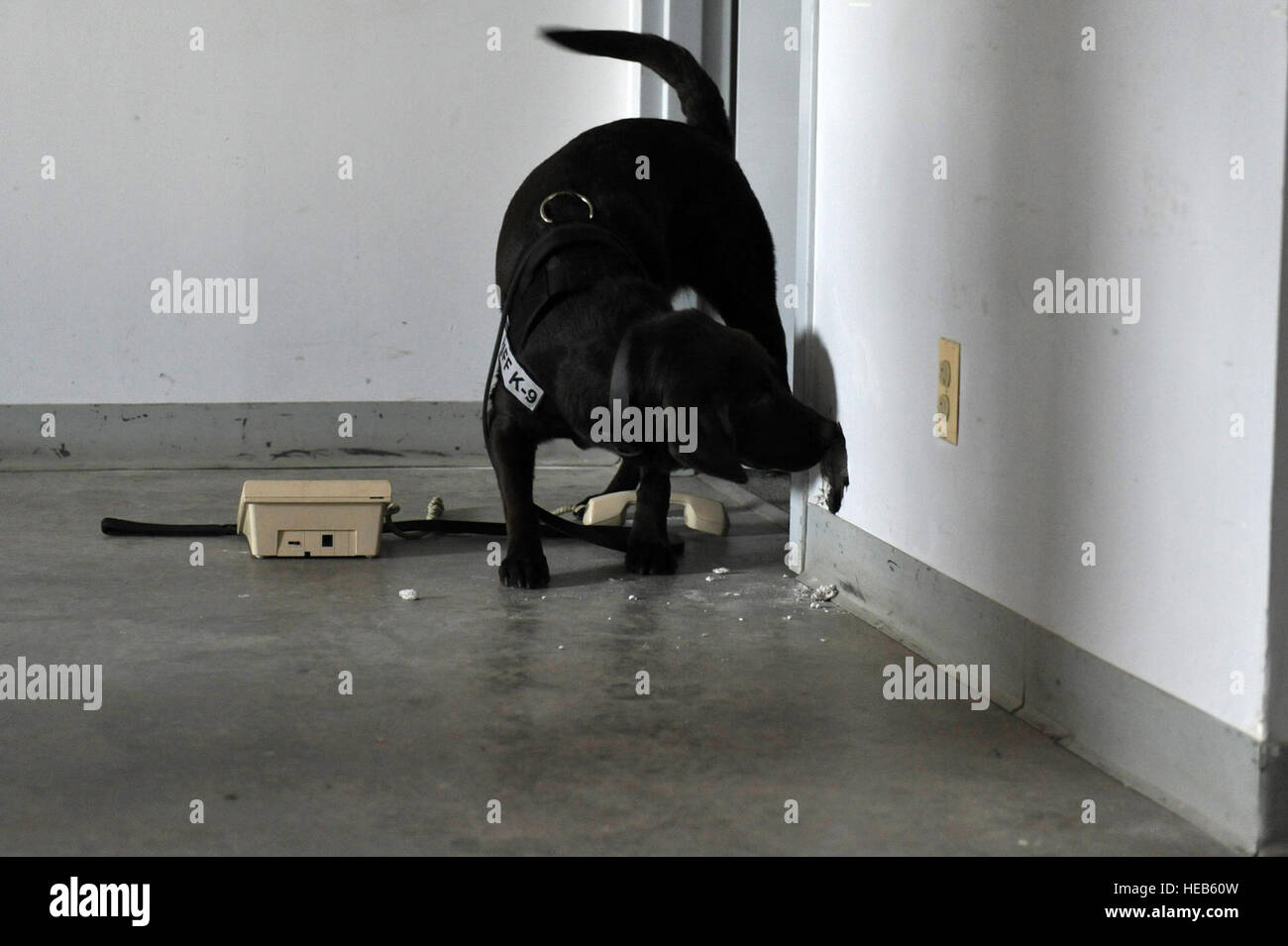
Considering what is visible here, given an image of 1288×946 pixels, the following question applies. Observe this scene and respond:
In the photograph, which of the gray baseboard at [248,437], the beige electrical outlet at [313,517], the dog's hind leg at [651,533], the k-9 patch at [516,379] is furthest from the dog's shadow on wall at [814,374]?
the gray baseboard at [248,437]

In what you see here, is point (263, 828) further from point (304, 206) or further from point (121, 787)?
point (304, 206)

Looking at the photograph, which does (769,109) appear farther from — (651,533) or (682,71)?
(651,533)

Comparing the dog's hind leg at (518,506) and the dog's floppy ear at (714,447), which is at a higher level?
the dog's floppy ear at (714,447)

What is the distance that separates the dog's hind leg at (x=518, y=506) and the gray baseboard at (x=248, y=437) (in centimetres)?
120

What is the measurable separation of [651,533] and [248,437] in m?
1.48

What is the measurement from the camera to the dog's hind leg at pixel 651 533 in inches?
111

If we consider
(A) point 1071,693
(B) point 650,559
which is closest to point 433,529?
(B) point 650,559

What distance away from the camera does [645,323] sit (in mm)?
2346

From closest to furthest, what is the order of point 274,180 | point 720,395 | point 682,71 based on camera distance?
point 720,395 → point 682,71 → point 274,180

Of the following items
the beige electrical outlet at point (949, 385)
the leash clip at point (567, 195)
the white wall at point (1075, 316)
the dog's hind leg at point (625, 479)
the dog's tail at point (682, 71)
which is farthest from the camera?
the dog's hind leg at point (625, 479)

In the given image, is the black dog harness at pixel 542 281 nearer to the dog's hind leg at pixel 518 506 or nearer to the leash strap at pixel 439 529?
the dog's hind leg at pixel 518 506

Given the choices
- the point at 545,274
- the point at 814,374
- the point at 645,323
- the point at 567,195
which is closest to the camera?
the point at 645,323

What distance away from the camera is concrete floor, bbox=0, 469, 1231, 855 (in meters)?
1.63

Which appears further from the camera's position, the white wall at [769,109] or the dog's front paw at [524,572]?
the white wall at [769,109]
